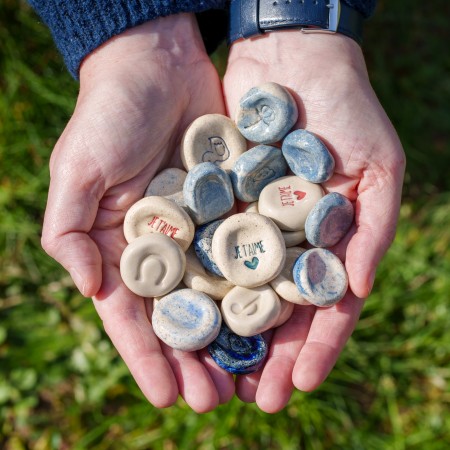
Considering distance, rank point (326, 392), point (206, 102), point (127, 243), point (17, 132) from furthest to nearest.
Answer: point (17, 132) < point (326, 392) < point (206, 102) < point (127, 243)

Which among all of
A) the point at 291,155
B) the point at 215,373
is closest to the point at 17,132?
the point at 291,155

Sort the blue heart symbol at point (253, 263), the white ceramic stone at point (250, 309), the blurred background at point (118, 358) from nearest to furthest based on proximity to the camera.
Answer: the white ceramic stone at point (250, 309)
the blue heart symbol at point (253, 263)
the blurred background at point (118, 358)

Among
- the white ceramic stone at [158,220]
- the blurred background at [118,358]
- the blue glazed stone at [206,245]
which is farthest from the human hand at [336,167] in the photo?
the blurred background at [118,358]

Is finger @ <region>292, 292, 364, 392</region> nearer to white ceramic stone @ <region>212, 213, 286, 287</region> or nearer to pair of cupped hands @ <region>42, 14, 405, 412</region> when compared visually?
pair of cupped hands @ <region>42, 14, 405, 412</region>

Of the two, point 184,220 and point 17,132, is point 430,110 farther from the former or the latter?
point 17,132

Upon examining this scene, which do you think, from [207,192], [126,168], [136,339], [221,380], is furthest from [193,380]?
[126,168]

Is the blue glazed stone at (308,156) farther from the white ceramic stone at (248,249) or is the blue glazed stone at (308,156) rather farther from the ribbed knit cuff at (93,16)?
the ribbed knit cuff at (93,16)

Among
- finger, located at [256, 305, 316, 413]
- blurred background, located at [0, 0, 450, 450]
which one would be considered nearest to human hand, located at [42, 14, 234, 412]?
finger, located at [256, 305, 316, 413]
